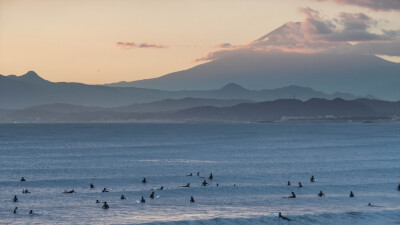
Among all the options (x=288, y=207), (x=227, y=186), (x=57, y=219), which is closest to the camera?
(x=57, y=219)

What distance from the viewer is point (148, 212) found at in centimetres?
5212

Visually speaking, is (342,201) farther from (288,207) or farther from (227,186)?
(227,186)

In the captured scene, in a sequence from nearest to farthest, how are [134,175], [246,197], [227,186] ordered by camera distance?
[246,197]
[227,186]
[134,175]

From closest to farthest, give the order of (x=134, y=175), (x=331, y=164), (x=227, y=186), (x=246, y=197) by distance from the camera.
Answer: (x=246, y=197) → (x=227, y=186) → (x=134, y=175) → (x=331, y=164)

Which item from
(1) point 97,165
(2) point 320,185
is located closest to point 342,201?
(2) point 320,185

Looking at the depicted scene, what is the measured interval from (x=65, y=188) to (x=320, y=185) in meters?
28.3

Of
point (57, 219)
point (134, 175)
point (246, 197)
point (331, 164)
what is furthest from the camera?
point (331, 164)

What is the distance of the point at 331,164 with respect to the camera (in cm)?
9456

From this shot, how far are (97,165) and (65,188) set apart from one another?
100ft

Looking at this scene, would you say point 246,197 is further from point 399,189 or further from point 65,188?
point 65,188

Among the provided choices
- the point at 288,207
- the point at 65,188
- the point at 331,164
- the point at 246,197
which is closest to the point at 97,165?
the point at 65,188

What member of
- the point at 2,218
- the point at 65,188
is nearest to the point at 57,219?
the point at 2,218

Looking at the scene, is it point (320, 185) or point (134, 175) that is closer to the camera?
point (320, 185)

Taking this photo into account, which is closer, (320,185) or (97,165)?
(320,185)
